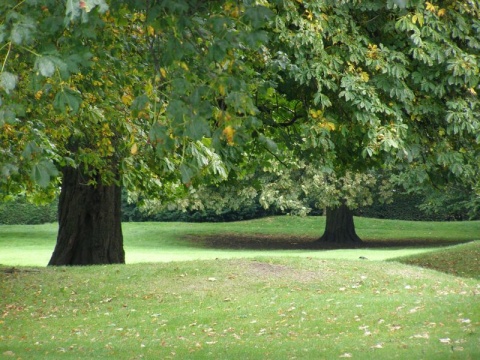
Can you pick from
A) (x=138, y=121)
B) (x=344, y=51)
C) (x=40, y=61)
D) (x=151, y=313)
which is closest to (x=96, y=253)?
(x=151, y=313)

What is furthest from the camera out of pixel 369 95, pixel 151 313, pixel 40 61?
pixel 151 313

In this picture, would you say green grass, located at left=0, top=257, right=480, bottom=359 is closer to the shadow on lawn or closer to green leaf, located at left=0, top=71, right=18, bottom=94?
green leaf, located at left=0, top=71, right=18, bottom=94

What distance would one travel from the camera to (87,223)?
1725cm

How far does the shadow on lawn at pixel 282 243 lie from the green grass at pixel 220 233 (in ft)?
0.67

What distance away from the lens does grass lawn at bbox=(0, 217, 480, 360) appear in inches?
388

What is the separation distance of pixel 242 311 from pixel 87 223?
19.2ft

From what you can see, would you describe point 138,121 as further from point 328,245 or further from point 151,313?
point 328,245

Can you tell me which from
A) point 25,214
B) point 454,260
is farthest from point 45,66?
point 25,214

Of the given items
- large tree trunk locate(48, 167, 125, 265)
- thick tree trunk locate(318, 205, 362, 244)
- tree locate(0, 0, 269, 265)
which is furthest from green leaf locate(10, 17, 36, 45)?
thick tree trunk locate(318, 205, 362, 244)

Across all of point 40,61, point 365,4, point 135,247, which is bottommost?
point 135,247

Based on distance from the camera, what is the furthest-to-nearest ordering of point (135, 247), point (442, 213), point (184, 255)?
point (442, 213), point (135, 247), point (184, 255)

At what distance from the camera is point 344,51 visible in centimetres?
1042

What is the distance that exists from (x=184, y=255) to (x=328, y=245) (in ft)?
25.0

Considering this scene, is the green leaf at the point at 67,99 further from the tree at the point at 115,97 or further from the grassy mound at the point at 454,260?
the grassy mound at the point at 454,260
